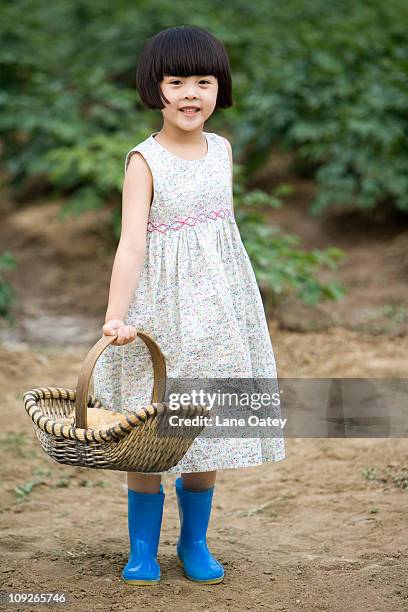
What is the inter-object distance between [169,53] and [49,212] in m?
5.42

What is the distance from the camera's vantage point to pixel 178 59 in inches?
104

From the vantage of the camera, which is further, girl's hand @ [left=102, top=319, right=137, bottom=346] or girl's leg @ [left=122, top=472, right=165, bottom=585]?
girl's leg @ [left=122, top=472, right=165, bottom=585]

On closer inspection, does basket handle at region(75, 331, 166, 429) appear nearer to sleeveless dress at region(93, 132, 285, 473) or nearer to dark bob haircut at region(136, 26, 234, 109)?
sleeveless dress at region(93, 132, 285, 473)

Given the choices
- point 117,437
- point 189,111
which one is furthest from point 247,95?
point 117,437

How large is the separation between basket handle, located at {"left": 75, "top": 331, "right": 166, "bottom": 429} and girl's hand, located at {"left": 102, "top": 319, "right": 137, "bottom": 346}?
1 cm

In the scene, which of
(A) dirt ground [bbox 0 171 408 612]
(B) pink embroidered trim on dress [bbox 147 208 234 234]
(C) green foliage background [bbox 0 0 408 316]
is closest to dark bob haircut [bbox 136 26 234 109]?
(B) pink embroidered trim on dress [bbox 147 208 234 234]

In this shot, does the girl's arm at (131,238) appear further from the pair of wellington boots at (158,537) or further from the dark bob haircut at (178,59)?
the pair of wellington boots at (158,537)

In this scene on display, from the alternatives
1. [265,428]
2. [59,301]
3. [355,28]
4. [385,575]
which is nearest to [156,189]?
[265,428]

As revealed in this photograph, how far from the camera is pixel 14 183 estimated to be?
8.20 metres

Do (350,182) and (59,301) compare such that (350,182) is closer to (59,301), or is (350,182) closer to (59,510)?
(59,301)

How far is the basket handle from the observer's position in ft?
8.08

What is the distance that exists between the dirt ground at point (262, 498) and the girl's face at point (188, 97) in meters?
1.41

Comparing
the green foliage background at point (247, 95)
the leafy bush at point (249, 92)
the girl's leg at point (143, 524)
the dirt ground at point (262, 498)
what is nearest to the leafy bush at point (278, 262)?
the green foliage background at point (247, 95)

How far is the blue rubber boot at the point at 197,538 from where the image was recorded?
9.30ft
